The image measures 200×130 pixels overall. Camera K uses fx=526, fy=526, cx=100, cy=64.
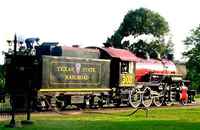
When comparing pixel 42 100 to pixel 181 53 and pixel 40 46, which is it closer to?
pixel 40 46

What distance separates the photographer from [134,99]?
31.2 metres

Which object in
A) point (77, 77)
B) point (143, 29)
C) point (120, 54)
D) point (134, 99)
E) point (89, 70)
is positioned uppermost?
point (143, 29)

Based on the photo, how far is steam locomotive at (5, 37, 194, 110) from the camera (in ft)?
82.1

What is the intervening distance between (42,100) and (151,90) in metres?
9.69

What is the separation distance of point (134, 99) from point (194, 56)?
46.9 meters

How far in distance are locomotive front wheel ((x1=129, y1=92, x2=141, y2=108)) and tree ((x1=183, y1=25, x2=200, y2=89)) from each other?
3812cm

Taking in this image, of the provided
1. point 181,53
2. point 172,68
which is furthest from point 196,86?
point 172,68

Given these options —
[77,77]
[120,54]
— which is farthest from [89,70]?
[120,54]

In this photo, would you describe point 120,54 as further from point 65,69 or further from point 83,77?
point 65,69

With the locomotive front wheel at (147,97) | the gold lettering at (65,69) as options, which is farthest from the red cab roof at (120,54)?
the gold lettering at (65,69)

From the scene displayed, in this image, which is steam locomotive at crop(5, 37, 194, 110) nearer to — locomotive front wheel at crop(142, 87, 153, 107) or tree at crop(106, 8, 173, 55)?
locomotive front wheel at crop(142, 87, 153, 107)

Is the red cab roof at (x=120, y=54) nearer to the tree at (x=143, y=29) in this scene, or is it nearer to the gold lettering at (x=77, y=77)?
the gold lettering at (x=77, y=77)

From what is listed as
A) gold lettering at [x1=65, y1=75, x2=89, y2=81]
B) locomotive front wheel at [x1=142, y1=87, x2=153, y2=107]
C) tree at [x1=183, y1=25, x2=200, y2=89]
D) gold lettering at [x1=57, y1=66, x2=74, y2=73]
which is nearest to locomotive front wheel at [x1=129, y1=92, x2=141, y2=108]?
locomotive front wheel at [x1=142, y1=87, x2=153, y2=107]

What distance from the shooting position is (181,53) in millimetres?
78625
